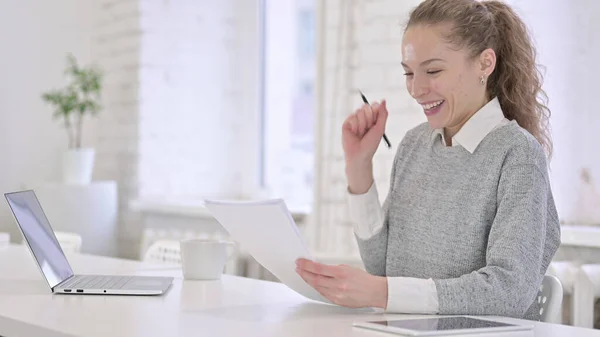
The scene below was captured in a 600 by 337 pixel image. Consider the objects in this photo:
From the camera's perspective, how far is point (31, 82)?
4105 millimetres

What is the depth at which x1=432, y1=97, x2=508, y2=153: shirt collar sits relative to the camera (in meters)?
1.74

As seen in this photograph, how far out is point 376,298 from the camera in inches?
59.7

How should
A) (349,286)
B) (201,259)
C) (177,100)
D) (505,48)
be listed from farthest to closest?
(177,100) < (201,259) < (505,48) < (349,286)

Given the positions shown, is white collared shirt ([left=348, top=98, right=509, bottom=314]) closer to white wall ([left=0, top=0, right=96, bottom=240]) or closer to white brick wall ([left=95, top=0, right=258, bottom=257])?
white brick wall ([left=95, top=0, right=258, bottom=257])

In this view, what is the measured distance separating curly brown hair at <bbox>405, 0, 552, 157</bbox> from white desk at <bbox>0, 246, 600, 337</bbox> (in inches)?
19.6

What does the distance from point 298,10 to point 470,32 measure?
91.0 inches

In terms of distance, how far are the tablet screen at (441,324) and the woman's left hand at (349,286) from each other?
10 centimetres

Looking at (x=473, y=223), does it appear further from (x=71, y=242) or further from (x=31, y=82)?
(x=31, y=82)

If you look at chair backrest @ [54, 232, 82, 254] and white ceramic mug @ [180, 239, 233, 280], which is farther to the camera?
chair backrest @ [54, 232, 82, 254]

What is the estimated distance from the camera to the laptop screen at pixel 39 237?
69.9 inches

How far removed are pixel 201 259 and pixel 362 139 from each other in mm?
453

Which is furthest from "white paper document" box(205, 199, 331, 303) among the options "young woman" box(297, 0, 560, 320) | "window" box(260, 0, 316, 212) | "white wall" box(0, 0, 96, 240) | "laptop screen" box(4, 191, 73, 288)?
"white wall" box(0, 0, 96, 240)


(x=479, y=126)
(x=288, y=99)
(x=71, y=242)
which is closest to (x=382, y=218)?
(x=479, y=126)

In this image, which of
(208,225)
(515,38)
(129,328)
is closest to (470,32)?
(515,38)
